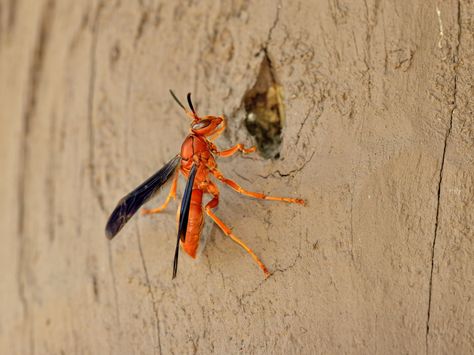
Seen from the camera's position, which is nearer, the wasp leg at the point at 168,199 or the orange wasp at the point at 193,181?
the orange wasp at the point at 193,181

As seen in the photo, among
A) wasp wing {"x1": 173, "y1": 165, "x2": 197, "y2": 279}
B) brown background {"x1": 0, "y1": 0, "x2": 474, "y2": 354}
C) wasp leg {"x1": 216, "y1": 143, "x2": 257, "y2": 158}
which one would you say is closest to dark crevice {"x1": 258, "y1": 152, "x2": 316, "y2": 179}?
brown background {"x1": 0, "y1": 0, "x2": 474, "y2": 354}

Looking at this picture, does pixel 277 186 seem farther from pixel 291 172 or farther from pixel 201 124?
pixel 201 124

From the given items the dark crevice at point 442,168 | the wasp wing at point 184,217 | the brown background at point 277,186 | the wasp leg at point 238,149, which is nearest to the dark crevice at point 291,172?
the brown background at point 277,186

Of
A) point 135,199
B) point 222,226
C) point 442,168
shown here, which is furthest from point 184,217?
point 442,168

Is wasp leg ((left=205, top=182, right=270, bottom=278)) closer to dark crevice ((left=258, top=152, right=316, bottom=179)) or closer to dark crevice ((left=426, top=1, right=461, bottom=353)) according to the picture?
dark crevice ((left=258, top=152, right=316, bottom=179))

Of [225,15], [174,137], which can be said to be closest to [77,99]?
[174,137]

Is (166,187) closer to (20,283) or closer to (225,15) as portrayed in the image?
(225,15)

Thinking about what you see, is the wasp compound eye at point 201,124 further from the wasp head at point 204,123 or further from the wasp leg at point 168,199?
the wasp leg at point 168,199
